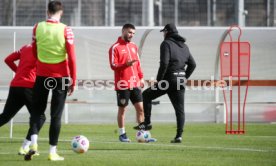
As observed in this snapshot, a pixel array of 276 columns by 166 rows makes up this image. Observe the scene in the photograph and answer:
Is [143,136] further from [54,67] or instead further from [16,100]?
[54,67]

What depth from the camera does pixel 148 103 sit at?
51.0 ft

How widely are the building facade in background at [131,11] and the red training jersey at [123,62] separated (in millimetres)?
9991

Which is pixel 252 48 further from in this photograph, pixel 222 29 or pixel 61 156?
pixel 61 156

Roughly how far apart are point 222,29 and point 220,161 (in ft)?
35.8

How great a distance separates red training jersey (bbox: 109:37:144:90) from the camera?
15453 mm

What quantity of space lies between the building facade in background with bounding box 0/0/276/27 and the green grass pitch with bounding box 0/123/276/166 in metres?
7.08

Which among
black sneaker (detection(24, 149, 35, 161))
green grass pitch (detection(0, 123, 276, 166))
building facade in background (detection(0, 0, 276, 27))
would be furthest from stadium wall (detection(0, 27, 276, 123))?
black sneaker (detection(24, 149, 35, 161))

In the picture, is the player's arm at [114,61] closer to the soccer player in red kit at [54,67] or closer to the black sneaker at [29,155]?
the soccer player in red kit at [54,67]

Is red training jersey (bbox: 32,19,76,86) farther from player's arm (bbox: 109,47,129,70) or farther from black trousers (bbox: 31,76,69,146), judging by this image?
player's arm (bbox: 109,47,129,70)

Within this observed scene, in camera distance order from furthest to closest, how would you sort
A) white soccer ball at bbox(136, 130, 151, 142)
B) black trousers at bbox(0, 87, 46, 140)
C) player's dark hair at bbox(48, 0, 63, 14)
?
1. white soccer ball at bbox(136, 130, 151, 142)
2. black trousers at bbox(0, 87, 46, 140)
3. player's dark hair at bbox(48, 0, 63, 14)

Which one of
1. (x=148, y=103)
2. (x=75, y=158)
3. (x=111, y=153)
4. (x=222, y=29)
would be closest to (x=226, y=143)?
(x=148, y=103)

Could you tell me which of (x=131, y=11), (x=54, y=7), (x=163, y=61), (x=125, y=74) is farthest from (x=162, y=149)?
(x=131, y=11)

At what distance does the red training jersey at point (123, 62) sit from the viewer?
608 inches

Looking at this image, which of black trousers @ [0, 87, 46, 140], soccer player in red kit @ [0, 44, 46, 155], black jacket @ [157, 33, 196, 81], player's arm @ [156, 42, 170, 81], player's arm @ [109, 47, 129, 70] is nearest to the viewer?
soccer player in red kit @ [0, 44, 46, 155]
